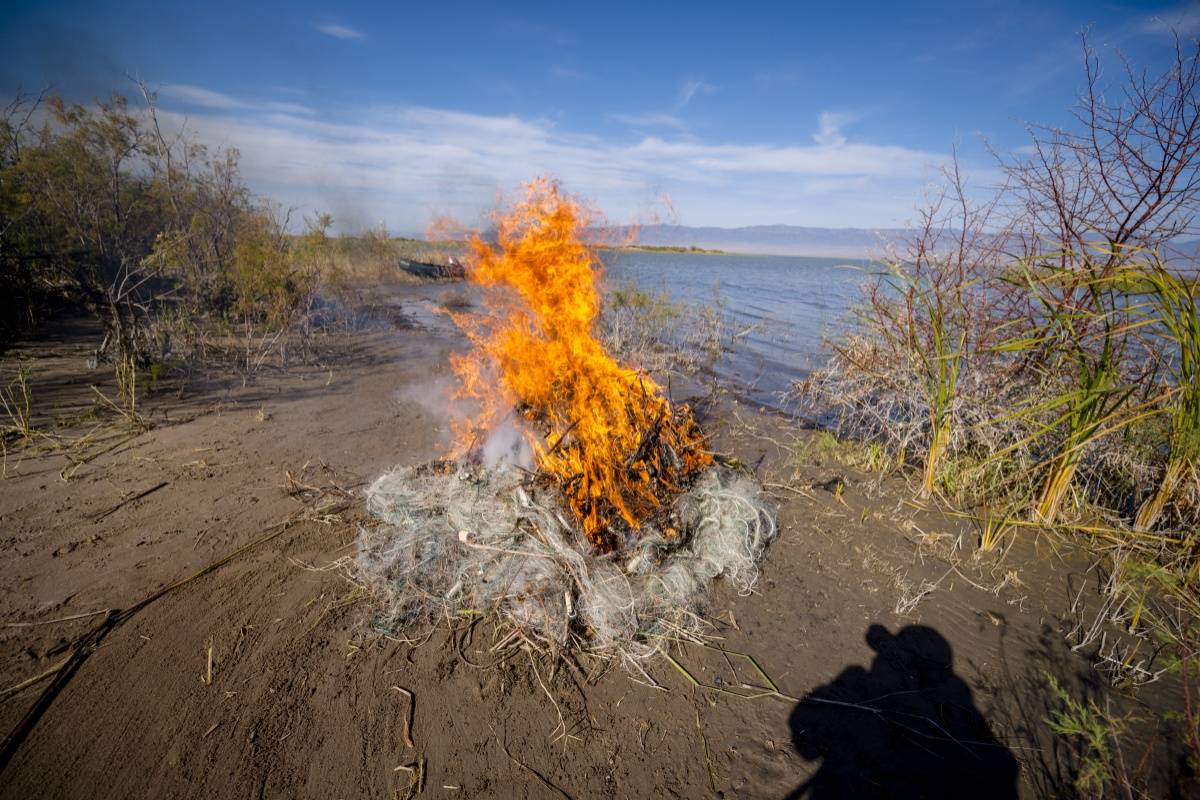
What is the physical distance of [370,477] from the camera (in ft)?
18.1

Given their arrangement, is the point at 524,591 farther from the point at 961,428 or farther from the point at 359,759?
the point at 961,428

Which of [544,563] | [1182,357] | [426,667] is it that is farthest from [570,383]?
[1182,357]

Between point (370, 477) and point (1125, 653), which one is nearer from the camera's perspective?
point (1125, 653)

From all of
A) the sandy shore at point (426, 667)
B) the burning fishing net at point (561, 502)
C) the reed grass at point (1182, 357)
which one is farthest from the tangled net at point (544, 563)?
the reed grass at point (1182, 357)

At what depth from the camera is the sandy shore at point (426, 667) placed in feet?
8.46

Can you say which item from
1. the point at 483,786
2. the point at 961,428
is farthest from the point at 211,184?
the point at 961,428

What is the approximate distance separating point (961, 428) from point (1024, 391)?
1.17 m

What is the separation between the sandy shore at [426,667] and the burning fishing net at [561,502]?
29cm

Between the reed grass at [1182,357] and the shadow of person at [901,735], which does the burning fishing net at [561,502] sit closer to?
the shadow of person at [901,735]

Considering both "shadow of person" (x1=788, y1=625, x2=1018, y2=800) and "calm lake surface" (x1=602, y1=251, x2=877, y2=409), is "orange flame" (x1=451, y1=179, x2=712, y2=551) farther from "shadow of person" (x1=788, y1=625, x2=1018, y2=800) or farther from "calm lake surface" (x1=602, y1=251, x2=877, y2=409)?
"shadow of person" (x1=788, y1=625, x2=1018, y2=800)

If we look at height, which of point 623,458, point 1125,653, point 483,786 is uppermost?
point 623,458

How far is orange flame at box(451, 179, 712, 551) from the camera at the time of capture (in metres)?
4.16

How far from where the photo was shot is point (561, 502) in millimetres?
3992

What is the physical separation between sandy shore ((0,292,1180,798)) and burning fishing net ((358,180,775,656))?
0.96 feet
